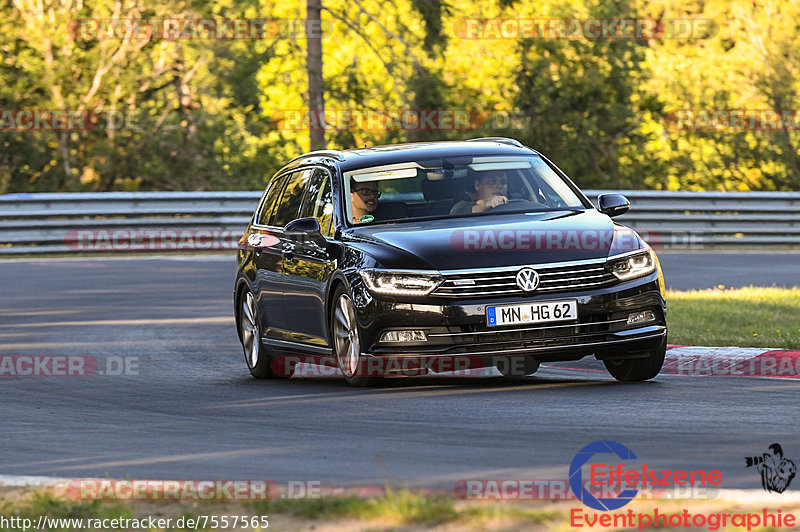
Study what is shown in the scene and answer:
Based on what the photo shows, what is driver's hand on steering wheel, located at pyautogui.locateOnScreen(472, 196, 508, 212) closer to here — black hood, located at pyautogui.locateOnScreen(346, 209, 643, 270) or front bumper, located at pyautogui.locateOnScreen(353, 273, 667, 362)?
black hood, located at pyautogui.locateOnScreen(346, 209, 643, 270)

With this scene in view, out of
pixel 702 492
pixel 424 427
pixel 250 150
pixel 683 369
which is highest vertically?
pixel 702 492

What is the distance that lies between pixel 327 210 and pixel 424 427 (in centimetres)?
331

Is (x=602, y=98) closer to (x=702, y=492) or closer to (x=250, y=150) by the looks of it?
(x=250, y=150)

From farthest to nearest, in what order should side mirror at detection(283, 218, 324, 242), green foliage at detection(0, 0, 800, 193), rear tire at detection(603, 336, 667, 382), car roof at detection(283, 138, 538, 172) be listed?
green foliage at detection(0, 0, 800, 193)
car roof at detection(283, 138, 538, 172)
side mirror at detection(283, 218, 324, 242)
rear tire at detection(603, 336, 667, 382)

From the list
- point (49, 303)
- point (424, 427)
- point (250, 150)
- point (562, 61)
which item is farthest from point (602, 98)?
point (424, 427)

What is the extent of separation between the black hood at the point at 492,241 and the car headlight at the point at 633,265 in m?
0.06

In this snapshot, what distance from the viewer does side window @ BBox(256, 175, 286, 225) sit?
1210 centimetres

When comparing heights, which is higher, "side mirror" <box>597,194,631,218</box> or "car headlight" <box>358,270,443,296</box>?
"side mirror" <box>597,194,631,218</box>

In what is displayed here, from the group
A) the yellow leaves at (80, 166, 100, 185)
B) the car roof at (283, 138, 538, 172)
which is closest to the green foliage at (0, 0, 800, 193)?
the yellow leaves at (80, 166, 100, 185)

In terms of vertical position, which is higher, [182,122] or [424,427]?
[424,427]

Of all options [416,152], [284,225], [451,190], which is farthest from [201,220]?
[451,190]

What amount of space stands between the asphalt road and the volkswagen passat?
28cm

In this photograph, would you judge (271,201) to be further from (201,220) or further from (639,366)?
(201,220)

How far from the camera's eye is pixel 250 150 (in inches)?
1307
